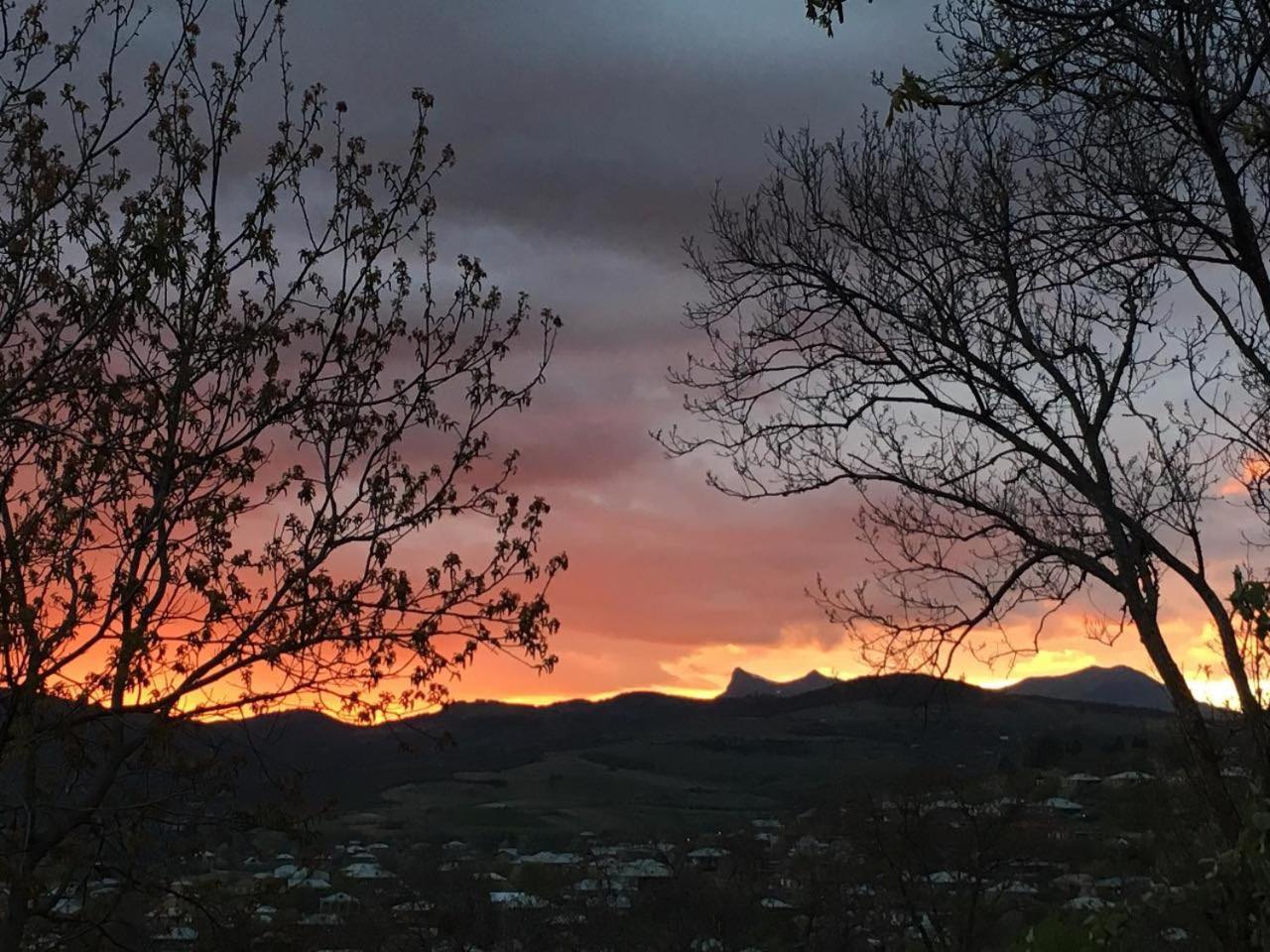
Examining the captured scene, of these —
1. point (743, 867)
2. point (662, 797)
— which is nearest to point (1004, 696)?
point (662, 797)

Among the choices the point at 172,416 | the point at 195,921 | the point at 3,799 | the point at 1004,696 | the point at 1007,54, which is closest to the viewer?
the point at 1007,54

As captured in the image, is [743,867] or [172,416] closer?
[172,416]

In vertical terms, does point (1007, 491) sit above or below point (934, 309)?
below

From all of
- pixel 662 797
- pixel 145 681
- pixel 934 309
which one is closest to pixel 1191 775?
pixel 934 309

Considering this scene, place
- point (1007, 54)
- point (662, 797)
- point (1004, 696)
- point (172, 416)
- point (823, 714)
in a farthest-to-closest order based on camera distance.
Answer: point (823, 714) → point (1004, 696) → point (662, 797) → point (172, 416) → point (1007, 54)

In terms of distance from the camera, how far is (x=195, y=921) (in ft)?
38.4

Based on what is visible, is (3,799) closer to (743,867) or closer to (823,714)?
(743,867)

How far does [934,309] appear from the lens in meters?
13.2

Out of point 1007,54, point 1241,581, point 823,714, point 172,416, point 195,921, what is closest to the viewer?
point 1241,581

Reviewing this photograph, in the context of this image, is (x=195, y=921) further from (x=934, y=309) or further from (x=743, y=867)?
(x=743, y=867)

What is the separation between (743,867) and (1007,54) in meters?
70.8

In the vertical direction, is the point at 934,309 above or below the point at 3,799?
above

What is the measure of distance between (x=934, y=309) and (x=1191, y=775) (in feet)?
16.7

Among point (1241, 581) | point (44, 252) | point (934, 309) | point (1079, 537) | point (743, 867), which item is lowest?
point (743, 867)
